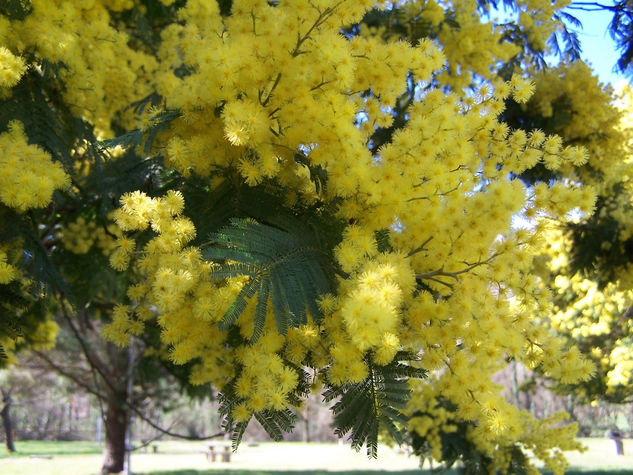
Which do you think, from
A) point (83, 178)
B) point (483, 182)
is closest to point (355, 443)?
point (483, 182)

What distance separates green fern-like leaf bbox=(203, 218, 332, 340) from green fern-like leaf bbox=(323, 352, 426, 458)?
0.41m

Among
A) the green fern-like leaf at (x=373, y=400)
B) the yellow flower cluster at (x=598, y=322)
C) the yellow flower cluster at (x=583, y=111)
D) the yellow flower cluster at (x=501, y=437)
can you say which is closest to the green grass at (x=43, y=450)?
the yellow flower cluster at (x=501, y=437)

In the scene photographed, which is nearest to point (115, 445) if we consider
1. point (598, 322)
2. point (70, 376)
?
point (70, 376)

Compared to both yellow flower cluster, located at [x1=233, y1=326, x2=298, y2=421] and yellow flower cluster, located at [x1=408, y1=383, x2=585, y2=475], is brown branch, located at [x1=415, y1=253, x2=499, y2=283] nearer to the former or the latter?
yellow flower cluster, located at [x1=233, y1=326, x2=298, y2=421]

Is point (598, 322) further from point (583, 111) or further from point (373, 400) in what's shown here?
point (373, 400)

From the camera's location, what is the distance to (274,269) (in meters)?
1.72

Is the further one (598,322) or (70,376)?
(598,322)

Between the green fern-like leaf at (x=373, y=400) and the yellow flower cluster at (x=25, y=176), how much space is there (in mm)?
1181

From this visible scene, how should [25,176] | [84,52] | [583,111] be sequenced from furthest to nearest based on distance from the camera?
[583,111]
[84,52]
[25,176]

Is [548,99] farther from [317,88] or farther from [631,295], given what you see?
[631,295]

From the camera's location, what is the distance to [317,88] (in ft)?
6.09

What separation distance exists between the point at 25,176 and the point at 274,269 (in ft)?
3.15

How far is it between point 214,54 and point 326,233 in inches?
24.9

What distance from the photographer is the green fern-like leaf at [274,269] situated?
5.37 ft
